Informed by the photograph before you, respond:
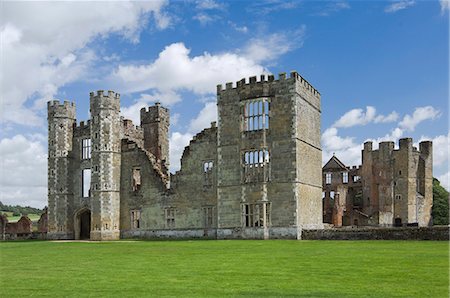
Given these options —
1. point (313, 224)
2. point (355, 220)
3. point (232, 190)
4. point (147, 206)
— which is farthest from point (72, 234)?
point (355, 220)

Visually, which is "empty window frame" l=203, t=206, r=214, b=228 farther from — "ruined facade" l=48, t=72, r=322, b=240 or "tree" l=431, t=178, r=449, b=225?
"tree" l=431, t=178, r=449, b=225

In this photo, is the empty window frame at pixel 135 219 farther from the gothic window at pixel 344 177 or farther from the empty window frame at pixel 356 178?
the empty window frame at pixel 356 178

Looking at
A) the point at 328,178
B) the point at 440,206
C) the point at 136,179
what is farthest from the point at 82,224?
the point at 440,206

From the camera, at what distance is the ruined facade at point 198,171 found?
34312 mm

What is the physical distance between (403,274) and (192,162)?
89.3 ft

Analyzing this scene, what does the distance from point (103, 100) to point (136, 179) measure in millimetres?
6655

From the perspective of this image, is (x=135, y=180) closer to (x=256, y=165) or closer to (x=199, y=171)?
(x=199, y=171)

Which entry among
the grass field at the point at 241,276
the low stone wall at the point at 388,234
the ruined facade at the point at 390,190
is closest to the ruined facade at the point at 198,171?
the low stone wall at the point at 388,234

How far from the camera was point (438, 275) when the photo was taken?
12.7 metres

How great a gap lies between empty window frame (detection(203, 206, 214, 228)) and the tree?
38.8m

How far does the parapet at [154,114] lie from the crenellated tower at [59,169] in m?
6.07

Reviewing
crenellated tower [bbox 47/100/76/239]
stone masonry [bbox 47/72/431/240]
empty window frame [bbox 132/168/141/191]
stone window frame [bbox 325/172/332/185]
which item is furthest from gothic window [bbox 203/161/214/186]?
stone window frame [bbox 325/172/332/185]

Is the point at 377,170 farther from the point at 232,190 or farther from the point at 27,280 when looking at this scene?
the point at 27,280

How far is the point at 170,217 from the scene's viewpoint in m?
40.2
